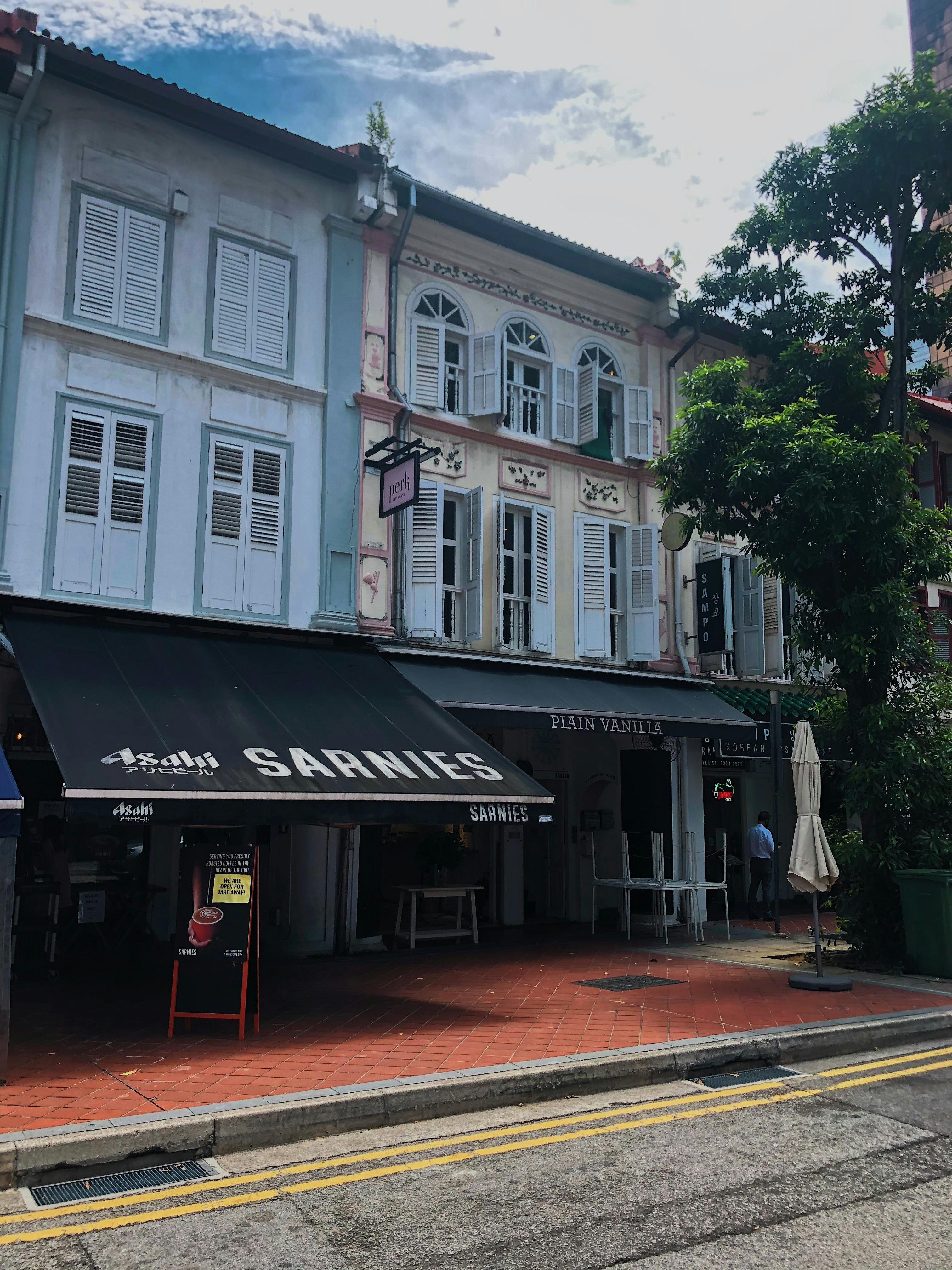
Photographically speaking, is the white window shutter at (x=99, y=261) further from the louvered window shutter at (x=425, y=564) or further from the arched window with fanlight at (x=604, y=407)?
the arched window with fanlight at (x=604, y=407)

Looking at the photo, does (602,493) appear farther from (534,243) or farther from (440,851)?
(440,851)

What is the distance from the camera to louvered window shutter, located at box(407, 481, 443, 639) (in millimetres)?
12625

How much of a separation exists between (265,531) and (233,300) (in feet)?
8.97

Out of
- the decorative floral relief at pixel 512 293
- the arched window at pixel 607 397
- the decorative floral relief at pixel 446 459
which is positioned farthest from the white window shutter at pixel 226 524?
the arched window at pixel 607 397

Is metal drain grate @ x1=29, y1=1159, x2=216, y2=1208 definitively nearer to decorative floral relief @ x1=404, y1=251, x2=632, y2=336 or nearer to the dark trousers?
decorative floral relief @ x1=404, y1=251, x2=632, y2=336

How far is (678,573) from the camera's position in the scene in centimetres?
1560

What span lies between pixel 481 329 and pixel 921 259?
221 inches

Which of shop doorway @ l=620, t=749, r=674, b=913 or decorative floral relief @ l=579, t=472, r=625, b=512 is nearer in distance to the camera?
decorative floral relief @ l=579, t=472, r=625, b=512

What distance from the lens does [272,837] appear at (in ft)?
40.0

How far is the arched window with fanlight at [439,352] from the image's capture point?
522 inches

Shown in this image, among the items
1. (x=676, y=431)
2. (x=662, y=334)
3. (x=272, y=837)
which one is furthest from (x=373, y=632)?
(x=662, y=334)

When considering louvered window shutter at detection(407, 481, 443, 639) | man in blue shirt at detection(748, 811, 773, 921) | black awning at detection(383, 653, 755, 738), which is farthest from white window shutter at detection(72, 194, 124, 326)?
man in blue shirt at detection(748, 811, 773, 921)

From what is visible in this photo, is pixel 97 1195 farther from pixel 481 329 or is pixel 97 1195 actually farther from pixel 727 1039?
pixel 481 329

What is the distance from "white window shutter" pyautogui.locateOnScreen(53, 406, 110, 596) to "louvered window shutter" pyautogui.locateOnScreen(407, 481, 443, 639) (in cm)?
370
